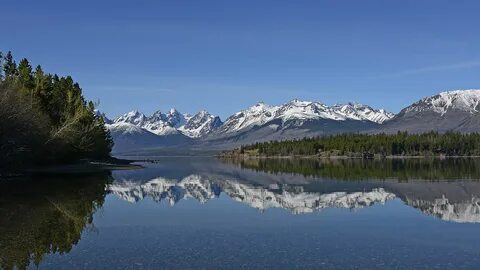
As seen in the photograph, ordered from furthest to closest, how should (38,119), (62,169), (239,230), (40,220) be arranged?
1. (62,169)
2. (38,119)
3. (40,220)
4. (239,230)

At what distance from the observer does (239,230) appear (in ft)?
131

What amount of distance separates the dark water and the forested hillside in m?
15.2

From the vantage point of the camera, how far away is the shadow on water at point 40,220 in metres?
30.8

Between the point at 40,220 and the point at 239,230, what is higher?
the point at 40,220

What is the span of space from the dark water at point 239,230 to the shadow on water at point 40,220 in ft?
0.24

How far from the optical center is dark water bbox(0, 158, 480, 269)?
29.0 metres

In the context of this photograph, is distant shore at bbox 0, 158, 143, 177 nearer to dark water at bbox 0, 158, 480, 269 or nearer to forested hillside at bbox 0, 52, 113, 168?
forested hillside at bbox 0, 52, 113, 168

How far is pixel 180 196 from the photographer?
7031 cm

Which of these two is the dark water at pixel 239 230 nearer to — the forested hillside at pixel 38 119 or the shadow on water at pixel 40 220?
the shadow on water at pixel 40 220

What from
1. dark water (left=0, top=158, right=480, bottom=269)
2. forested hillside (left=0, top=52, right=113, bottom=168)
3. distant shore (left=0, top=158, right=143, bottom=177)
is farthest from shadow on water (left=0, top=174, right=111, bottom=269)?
distant shore (left=0, top=158, right=143, bottom=177)

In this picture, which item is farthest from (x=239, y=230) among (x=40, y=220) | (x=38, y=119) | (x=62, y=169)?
(x=62, y=169)

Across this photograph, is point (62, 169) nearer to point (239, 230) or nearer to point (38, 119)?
point (38, 119)

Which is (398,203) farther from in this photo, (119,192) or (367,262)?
(119,192)

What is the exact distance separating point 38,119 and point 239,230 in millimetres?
63986
